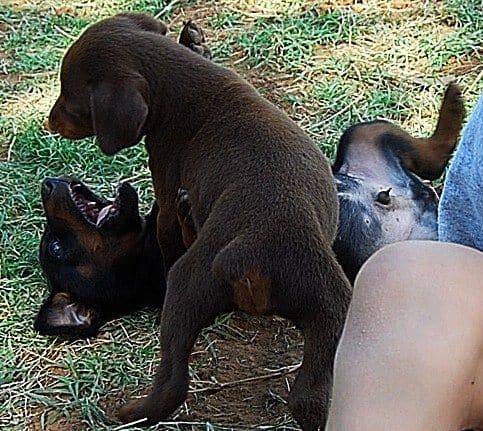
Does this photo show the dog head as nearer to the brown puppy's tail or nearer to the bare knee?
the brown puppy's tail

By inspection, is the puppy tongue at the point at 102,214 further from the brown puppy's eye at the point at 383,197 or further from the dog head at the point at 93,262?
the brown puppy's eye at the point at 383,197

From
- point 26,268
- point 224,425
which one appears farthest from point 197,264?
point 26,268

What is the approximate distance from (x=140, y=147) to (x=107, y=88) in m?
1.09

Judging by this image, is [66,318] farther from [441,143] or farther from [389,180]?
[441,143]

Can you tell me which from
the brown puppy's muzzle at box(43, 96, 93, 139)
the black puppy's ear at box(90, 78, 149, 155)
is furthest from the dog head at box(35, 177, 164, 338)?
the black puppy's ear at box(90, 78, 149, 155)

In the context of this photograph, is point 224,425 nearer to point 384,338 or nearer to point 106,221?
point 106,221

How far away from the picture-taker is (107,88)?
293 centimetres

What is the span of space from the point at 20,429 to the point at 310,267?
3.35 ft

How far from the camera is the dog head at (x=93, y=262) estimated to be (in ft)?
10.6

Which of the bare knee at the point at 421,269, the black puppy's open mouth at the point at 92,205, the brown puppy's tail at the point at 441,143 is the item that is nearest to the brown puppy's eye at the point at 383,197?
the brown puppy's tail at the point at 441,143

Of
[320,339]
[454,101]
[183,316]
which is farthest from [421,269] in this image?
[454,101]

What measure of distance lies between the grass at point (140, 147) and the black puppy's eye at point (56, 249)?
0.21m

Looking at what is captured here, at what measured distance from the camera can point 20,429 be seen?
2875 mm

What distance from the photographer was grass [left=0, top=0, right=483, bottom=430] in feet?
9.96
